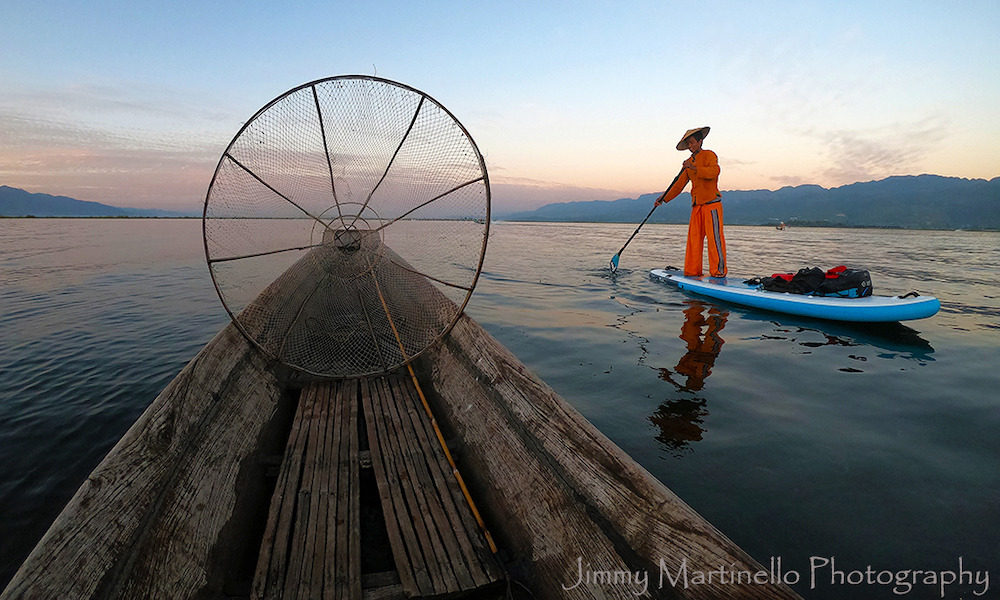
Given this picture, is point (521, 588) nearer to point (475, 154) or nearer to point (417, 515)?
point (417, 515)

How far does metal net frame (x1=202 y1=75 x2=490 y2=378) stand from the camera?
12.5ft

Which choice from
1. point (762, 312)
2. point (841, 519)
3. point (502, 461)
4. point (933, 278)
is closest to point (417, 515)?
point (502, 461)

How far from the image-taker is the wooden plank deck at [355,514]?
1.84 m

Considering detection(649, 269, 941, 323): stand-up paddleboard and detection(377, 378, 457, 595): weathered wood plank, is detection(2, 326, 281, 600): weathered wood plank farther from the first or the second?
detection(649, 269, 941, 323): stand-up paddleboard

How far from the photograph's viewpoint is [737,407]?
13.7 feet

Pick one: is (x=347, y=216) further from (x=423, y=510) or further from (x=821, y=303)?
(x=821, y=303)

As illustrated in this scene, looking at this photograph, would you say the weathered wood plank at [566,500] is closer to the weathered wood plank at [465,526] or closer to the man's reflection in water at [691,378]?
the weathered wood plank at [465,526]

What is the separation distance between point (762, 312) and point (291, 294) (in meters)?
8.49

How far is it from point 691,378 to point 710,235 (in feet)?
17.3

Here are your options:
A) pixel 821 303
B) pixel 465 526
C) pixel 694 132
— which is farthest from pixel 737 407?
pixel 694 132

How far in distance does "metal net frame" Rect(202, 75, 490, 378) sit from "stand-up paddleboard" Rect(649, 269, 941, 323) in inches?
252

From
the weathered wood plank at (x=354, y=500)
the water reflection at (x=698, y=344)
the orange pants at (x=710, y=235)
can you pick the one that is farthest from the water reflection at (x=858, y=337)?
the weathered wood plank at (x=354, y=500)

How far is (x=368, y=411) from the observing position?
3299 mm

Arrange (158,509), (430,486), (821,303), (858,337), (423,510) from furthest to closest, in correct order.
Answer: (821,303) < (858,337) < (430,486) < (423,510) < (158,509)
